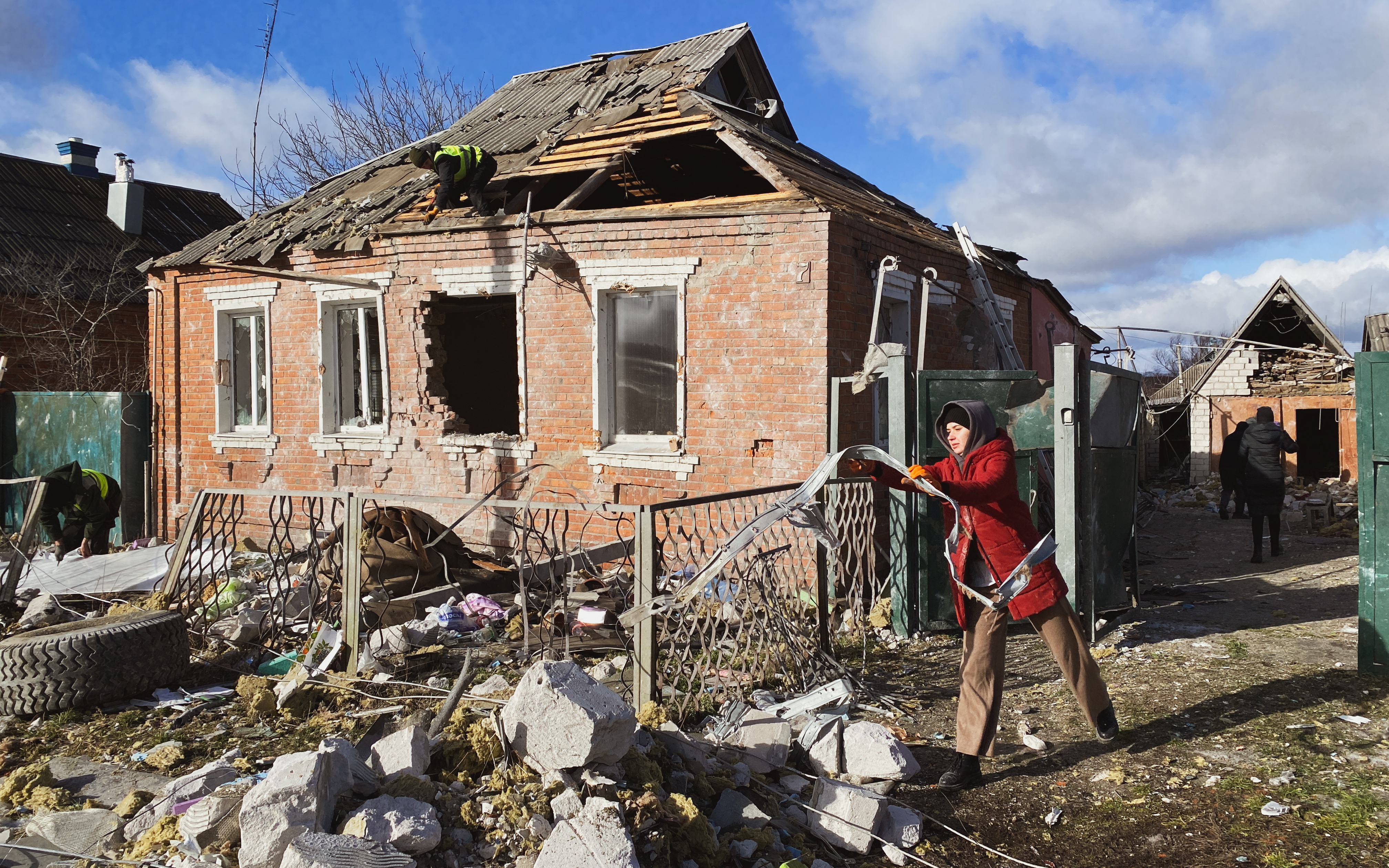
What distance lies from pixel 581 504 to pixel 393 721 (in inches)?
55.0

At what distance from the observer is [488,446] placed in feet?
29.1

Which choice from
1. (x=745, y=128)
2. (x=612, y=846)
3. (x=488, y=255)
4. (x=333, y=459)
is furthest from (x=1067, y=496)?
(x=333, y=459)

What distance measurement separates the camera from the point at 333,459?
9.76m

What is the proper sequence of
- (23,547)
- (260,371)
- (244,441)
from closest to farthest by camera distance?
(23,547) < (244,441) < (260,371)

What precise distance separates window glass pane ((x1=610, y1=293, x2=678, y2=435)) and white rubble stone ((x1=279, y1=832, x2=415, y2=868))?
569 cm

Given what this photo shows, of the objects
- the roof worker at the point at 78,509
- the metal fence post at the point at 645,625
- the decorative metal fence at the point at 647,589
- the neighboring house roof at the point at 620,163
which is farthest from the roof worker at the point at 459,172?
the metal fence post at the point at 645,625

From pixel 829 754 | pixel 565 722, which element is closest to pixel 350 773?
pixel 565 722

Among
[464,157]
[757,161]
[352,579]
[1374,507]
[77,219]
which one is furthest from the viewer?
[77,219]

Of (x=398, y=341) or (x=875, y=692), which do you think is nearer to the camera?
(x=875, y=692)

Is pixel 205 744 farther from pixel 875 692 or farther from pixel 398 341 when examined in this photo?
pixel 398 341

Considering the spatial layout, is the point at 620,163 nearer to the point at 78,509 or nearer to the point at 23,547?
the point at 78,509

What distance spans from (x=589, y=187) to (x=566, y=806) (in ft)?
21.6

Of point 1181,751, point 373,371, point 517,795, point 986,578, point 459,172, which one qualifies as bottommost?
point 1181,751

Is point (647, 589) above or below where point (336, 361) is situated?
below
